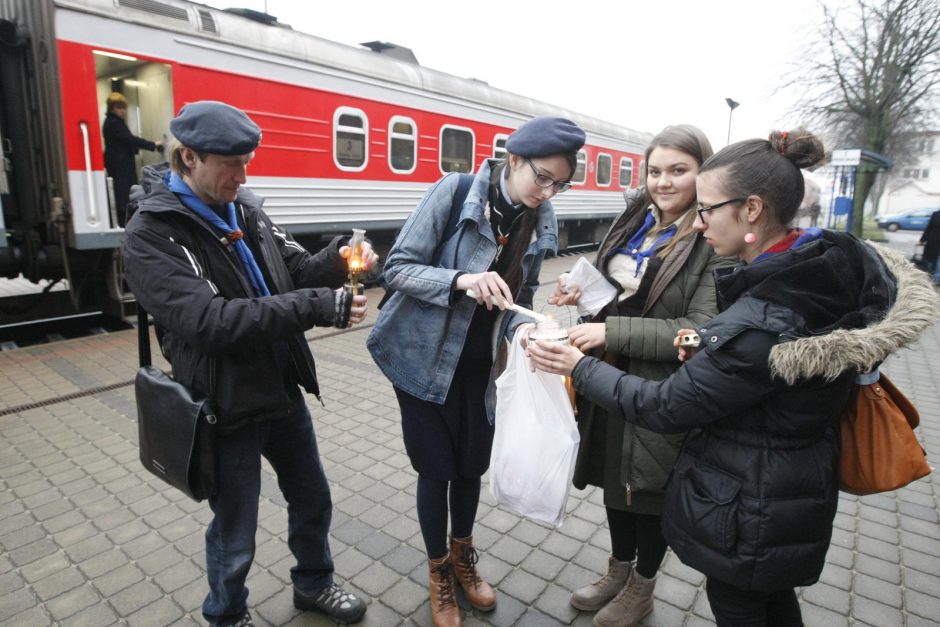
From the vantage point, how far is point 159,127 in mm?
7578

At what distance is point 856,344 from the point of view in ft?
4.50

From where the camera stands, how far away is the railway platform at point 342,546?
2.54 meters

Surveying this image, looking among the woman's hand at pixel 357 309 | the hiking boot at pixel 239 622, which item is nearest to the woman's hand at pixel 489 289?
the woman's hand at pixel 357 309

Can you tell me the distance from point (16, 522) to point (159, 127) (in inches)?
233

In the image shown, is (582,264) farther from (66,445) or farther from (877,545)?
(66,445)

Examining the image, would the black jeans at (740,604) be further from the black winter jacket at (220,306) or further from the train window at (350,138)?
the train window at (350,138)

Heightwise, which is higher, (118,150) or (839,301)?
(118,150)

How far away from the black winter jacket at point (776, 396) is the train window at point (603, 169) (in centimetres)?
1447

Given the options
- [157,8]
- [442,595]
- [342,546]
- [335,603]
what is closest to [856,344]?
[442,595]

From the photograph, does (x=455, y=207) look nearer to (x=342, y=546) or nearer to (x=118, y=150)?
(x=342, y=546)

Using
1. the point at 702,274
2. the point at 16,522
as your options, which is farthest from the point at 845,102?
the point at 16,522

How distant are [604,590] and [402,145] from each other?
7862 millimetres

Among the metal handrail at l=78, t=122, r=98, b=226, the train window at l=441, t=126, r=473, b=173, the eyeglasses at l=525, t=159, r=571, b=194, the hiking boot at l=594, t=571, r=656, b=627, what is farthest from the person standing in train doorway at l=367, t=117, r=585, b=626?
the train window at l=441, t=126, r=473, b=173

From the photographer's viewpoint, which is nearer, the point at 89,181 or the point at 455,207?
the point at 455,207
